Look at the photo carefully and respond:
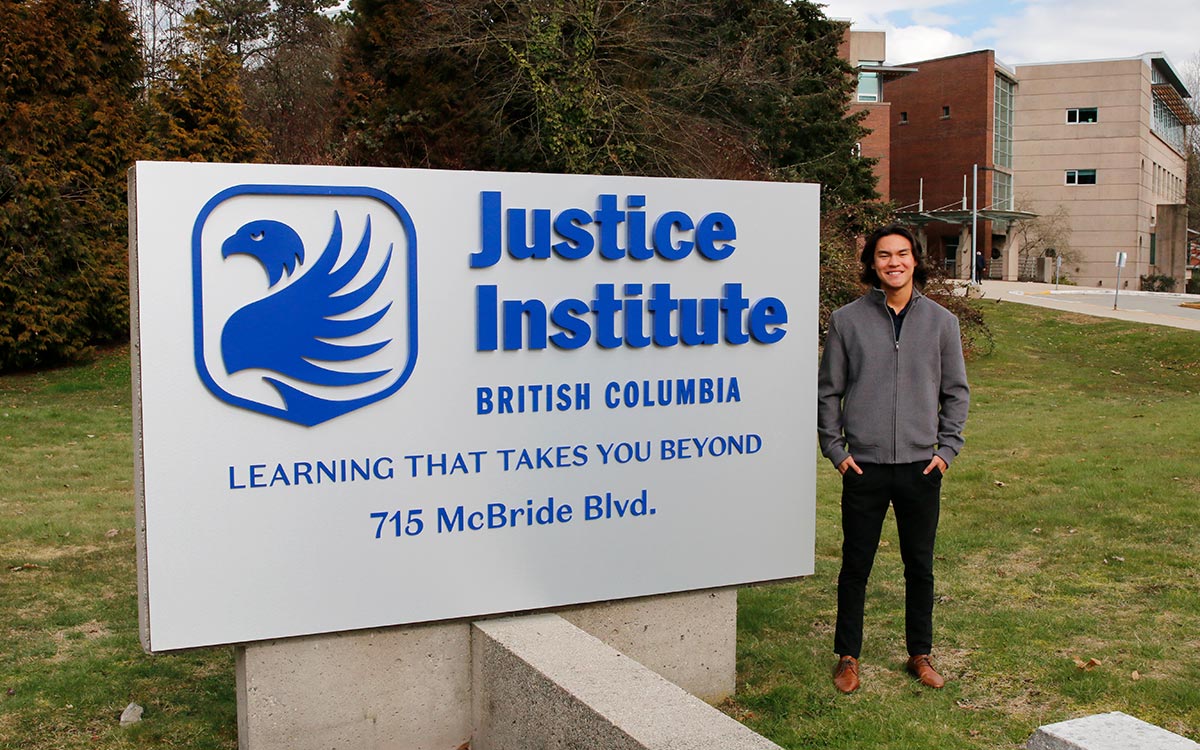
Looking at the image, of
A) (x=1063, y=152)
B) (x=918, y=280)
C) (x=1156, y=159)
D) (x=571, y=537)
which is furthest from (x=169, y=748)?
(x=1156, y=159)

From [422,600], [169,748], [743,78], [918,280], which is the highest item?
[743,78]

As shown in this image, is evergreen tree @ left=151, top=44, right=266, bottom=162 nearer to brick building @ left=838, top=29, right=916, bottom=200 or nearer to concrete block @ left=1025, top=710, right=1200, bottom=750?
concrete block @ left=1025, top=710, right=1200, bottom=750

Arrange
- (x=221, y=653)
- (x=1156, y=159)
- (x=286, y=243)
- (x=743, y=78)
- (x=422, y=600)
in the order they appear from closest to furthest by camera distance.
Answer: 1. (x=286, y=243)
2. (x=422, y=600)
3. (x=221, y=653)
4. (x=743, y=78)
5. (x=1156, y=159)

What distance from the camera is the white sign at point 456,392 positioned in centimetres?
399

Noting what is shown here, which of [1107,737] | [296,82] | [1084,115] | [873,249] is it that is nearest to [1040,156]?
[1084,115]

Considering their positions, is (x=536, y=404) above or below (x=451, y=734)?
above

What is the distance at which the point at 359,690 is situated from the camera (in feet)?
14.4

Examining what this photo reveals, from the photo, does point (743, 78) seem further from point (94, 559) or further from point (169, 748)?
point (169, 748)

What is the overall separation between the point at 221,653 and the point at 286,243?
2.51 m

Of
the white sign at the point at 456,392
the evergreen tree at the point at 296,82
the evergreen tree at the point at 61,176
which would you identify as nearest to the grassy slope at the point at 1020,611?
the white sign at the point at 456,392

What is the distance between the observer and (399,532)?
4.31m

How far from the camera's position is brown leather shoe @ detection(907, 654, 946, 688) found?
4.91 m

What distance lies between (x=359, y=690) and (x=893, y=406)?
2.41 meters

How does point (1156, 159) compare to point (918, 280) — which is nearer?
point (918, 280)
